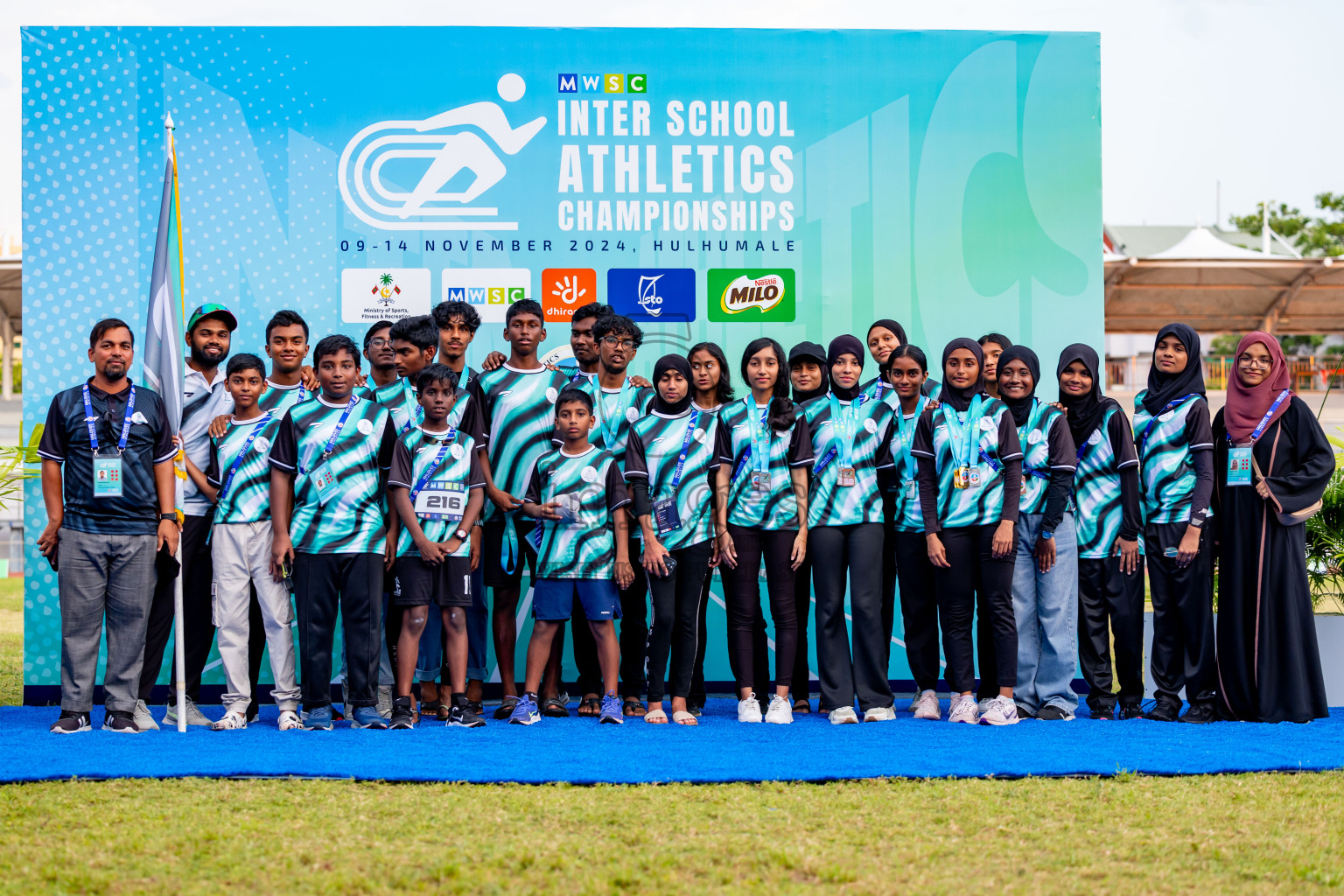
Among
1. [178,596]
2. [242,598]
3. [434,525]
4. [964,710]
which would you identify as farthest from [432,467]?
[964,710]

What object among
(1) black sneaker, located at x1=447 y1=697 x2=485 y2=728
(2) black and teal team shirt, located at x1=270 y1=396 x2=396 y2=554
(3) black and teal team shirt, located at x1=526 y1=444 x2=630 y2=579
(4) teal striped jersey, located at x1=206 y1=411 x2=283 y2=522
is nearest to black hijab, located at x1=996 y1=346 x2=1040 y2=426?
(3) black and teal team shirt, located at x1=526 y1=444 x2=630 y2=579

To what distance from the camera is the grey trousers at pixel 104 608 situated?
4.89m

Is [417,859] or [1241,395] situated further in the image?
[1241,395]

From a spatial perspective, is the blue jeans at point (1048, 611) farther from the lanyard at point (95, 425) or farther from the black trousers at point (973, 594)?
the lanyard at point (95, 425)

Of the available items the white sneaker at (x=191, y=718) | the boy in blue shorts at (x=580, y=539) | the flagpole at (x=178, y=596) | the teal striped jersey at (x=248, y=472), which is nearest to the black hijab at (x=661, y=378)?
the boy in blue shorts at (x=580, y=539)

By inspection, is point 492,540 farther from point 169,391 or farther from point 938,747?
point 938,747

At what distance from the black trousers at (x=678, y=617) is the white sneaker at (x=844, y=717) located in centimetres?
63

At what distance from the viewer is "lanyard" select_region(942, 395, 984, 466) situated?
5.11 meters

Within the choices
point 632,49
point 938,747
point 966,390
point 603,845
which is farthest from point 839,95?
point 603,845

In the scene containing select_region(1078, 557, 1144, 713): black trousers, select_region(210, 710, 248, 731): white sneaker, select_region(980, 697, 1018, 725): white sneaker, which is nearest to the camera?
select_region(210, 710, 248, 731): white sneaker

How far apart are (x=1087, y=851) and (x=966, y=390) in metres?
2.34

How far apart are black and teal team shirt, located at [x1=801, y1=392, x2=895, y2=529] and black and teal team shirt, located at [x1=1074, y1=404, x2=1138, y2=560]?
0.86 metres

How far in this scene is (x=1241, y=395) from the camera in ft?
17.6

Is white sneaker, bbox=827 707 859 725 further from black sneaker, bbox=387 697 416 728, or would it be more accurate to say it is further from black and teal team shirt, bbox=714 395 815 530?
black sneaker, bbox=387 697 416 728
